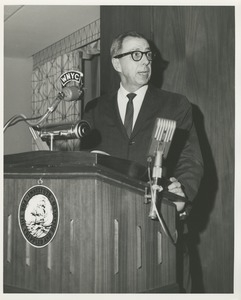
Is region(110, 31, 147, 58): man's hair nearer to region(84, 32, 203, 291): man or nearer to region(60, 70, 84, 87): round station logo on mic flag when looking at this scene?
region(84, 32, 203, 291): man

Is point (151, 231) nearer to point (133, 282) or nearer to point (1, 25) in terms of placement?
point (133, 282)

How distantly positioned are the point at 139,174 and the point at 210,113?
1115mm

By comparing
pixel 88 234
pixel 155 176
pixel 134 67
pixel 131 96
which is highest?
pixel 134 67

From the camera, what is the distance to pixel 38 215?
1264mm

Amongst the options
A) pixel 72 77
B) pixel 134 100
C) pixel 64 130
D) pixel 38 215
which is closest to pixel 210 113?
pixel 134 100

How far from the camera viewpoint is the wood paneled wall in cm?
225

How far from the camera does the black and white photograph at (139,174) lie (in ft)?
3.91

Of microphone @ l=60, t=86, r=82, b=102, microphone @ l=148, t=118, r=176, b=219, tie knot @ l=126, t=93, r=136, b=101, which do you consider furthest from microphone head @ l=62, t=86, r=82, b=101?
tie knot @ l=126, t=93, r=136, b=101

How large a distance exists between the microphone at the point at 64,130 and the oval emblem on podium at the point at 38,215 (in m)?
0.19

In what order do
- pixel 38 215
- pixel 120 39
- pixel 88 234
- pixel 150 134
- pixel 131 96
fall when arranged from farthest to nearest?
pixel 120 39, pixel 131 96, pixel 150 134, pixel 38 215, pixel 88 234

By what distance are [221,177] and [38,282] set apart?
4.19 ft

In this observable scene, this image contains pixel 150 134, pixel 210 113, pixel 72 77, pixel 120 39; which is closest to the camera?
pixel 72 77

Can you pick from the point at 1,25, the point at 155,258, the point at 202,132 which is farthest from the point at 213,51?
the point at 155,258

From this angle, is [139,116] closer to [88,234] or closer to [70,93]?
[70,93]
